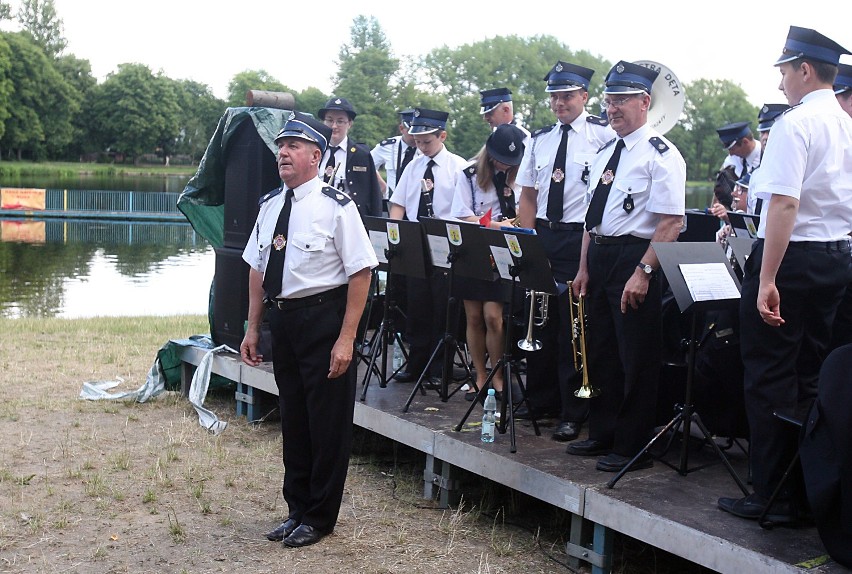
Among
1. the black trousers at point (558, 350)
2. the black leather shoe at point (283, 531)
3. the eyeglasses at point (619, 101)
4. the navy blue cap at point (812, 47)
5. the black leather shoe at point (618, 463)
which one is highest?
the navy blue cap at point (812, 47)

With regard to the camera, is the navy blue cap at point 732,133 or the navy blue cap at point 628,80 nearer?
the navy blue cap at point 628,80

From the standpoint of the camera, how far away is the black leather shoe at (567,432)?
5953mm

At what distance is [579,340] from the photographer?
5922 mm

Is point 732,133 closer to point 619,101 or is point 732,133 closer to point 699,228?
point 699,228

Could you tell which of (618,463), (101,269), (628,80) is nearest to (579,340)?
(618,463)

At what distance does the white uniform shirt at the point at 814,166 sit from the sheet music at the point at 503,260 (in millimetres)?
1800

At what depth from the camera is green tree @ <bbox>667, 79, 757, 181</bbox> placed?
78.8m

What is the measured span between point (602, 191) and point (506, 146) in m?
1.51

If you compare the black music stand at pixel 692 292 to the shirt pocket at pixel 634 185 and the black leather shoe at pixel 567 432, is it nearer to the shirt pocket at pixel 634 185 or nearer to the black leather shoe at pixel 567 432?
the shirt pocket at pixel 634 185

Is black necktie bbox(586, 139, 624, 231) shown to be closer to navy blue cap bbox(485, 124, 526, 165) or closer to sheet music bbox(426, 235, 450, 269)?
sheet music bbox(426, 235, 450, 269)

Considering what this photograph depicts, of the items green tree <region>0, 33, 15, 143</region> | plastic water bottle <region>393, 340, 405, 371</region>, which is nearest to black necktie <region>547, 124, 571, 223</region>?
plastic water bottle <region>393, 340, 405, 371</region>

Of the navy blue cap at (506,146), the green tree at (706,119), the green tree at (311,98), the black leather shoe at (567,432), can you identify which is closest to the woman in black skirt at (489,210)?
the navy blue cap at (506,146)

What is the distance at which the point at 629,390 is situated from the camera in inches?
210

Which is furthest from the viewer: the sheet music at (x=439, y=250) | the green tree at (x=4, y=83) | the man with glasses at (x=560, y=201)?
the green tree at (x=4, y=83)
